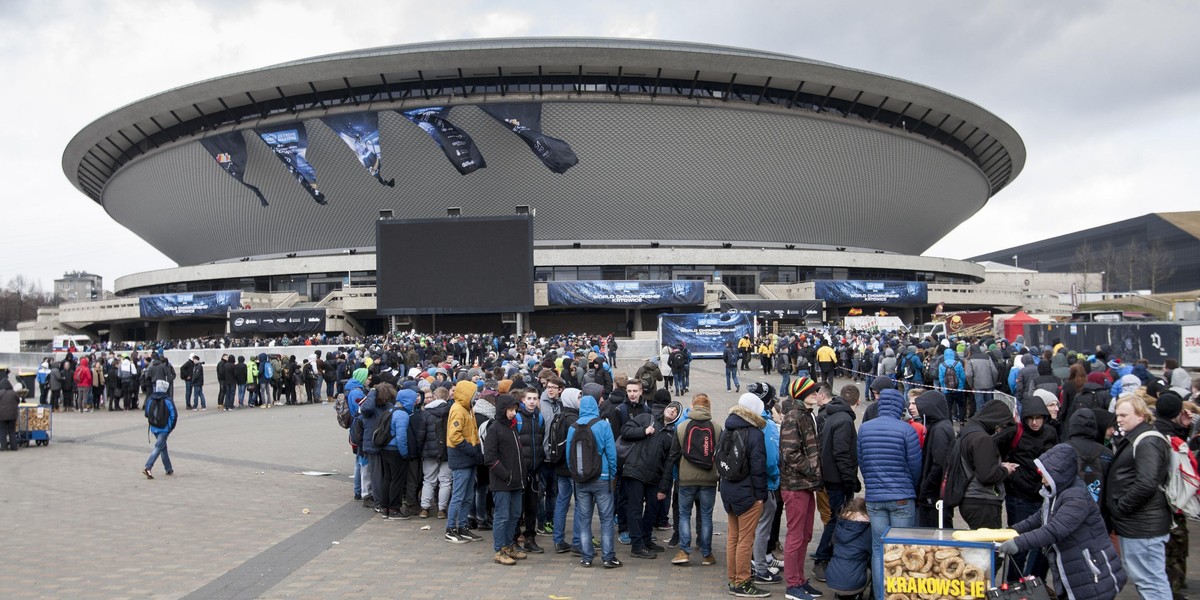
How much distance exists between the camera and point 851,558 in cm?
677

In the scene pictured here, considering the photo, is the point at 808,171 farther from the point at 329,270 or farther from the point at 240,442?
the point at 240,442

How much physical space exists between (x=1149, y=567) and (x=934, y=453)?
1.56m

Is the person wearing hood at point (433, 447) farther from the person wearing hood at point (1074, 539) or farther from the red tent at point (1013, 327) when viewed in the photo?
the red tent at point (1013, 327)

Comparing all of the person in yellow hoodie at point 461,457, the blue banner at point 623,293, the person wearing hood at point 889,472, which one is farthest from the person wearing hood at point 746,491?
the blue banner at point 623,293

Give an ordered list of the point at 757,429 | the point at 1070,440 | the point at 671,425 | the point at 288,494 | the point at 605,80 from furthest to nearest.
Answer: the point at 605,80
the point at 288,494
the point at 671,425
the point at 757,429
the point at 1070,440

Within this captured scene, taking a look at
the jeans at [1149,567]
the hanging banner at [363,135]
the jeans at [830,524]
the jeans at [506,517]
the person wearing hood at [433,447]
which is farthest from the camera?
the hanging banner at [363,135]

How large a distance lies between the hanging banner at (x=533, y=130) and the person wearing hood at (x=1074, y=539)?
48458 millimetres

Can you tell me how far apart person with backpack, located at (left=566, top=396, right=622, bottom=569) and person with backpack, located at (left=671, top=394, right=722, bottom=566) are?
624mm

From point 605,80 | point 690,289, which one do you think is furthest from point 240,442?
point 605,80

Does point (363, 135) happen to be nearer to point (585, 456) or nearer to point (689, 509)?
point (585, 456)

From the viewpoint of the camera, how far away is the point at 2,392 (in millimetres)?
15227

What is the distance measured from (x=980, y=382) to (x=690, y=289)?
34.9 metres

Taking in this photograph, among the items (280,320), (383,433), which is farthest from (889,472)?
(280,320)

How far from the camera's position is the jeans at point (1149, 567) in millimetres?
5820
